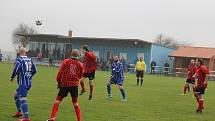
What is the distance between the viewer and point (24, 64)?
12266mm

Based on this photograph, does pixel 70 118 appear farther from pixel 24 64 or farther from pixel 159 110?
pixel 159 110

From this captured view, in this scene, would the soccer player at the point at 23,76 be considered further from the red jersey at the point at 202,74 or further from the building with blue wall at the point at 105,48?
the building with blue wall at the point at 105,48

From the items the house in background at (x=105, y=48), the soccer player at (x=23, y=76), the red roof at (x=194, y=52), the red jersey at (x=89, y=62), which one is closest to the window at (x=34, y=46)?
the house in background at (x=105, y=48)

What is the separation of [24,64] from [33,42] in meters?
62.0

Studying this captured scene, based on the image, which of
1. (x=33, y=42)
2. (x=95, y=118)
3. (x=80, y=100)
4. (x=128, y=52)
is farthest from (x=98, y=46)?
(x=95, y=118)

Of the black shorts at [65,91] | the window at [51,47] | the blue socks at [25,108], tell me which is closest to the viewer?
the blue socks at [25,108]

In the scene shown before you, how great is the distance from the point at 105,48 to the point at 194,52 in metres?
12.3

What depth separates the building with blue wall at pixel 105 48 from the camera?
211 feet

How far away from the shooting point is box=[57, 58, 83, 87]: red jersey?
12.2 m

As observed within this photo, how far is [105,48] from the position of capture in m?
67.5

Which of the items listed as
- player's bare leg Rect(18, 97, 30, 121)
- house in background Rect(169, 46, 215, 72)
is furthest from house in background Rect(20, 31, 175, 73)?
player's bare leg Rect(18, 97, 30, 121)

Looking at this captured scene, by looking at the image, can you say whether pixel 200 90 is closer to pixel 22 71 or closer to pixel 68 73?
pixel 68 73

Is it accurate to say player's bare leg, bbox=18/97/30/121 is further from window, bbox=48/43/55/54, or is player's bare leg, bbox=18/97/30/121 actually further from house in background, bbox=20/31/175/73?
window, bbox=48/43/55/54

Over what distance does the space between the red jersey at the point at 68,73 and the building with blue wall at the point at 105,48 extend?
5040cm
